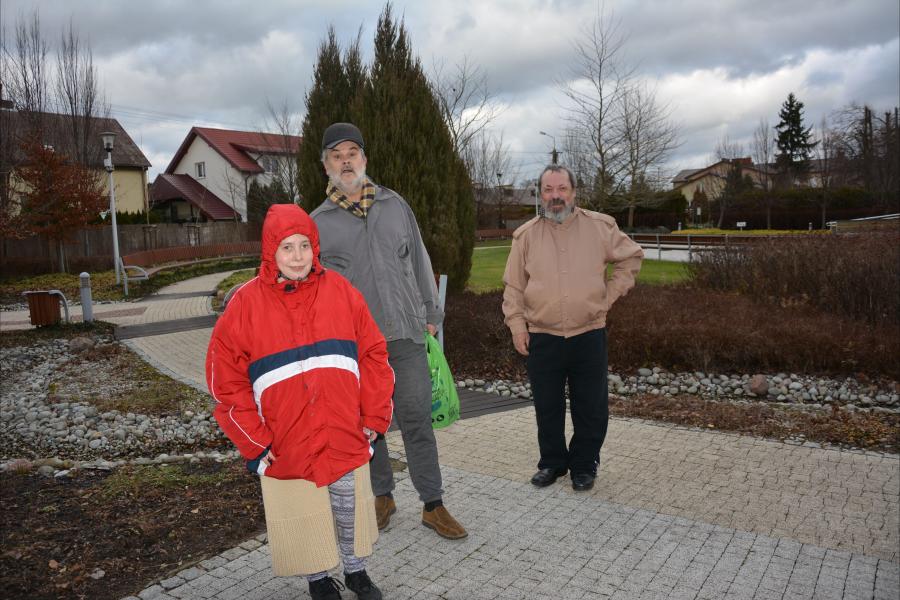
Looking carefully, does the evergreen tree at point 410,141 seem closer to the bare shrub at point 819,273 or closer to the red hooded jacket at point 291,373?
the bare shrub at point 819,273

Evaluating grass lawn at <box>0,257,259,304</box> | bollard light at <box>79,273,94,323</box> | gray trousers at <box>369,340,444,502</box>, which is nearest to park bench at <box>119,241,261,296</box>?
grass lawn at <box>0,257,259,304</box>

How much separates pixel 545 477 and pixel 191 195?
48757mm

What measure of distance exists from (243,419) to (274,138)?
47.3 m

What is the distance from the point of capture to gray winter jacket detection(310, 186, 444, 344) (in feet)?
12.3

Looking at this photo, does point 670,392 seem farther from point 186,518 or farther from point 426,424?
point 186,518

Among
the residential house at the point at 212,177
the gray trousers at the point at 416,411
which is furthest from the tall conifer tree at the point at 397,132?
the residential house at the point at 212,177

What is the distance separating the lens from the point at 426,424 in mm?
3883

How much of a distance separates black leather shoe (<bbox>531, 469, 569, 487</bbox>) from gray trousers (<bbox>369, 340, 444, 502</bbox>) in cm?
88

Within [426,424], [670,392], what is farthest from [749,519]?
[670,392]

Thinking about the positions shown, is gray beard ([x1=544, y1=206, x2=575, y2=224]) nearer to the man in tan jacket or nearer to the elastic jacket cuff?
the man in tan jacket

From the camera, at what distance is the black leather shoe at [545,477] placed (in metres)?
4.60

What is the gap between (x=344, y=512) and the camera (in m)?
3.09

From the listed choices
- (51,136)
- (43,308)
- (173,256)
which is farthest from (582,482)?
(51,136)

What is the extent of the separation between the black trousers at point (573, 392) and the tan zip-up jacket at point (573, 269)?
0.32 feet
